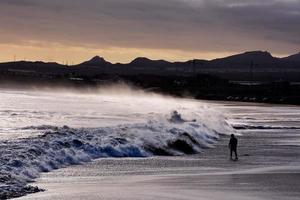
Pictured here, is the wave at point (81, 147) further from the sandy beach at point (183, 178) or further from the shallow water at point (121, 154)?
the sandy beach at point (183, 178)

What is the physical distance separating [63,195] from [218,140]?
84.4ft

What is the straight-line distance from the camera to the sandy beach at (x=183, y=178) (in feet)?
65.7

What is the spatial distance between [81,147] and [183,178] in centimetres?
747

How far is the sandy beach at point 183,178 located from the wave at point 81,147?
0.75 m

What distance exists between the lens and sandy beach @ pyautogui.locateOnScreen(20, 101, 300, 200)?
20016 mm

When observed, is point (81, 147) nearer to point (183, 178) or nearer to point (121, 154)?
point (121, 154)

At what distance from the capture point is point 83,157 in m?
28.5

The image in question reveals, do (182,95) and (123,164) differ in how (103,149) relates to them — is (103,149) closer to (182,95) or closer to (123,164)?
(123,164)

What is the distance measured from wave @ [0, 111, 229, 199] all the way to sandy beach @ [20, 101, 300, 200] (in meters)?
0.75

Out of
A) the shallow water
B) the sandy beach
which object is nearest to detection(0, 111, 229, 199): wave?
the shallow water

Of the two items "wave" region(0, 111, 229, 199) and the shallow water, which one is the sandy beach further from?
"wave" region(0, 111, 229, 199)

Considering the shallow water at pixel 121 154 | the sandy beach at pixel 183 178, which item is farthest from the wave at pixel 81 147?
the sandy beach at pixel 183 178

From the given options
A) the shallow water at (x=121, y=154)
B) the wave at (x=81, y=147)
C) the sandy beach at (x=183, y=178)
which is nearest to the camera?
the sandy beach at (x=183, y=178)

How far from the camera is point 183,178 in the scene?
23875 mm
